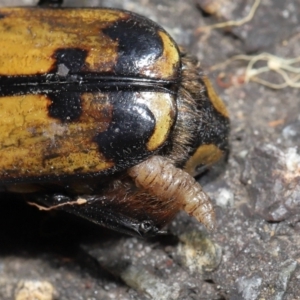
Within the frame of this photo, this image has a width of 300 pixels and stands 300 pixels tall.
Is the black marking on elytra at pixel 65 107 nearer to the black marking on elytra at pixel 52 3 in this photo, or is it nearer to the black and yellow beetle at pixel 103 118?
the black and yellow beetle at pixel 103 118

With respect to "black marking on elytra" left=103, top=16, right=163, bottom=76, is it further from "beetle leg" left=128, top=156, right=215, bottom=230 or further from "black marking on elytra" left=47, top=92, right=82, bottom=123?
"beetle leg" left=128, top=156, right=215, bottom=230

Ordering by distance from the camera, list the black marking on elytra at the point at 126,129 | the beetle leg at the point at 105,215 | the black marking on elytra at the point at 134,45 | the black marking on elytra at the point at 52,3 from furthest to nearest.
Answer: the black marking on elytra at the point at 52,3, the beetle leg at the point at 105,215, the black marking on elytra at the point at 134,45, the black marking on elytra at the point at 126,129

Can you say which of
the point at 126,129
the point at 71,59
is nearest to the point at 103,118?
the point at 126,129

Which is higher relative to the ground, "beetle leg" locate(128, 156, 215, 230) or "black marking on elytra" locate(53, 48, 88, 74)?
"black marking on elytra" locate(53, 48, 88, 74)

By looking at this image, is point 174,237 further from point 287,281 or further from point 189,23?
point 189,23

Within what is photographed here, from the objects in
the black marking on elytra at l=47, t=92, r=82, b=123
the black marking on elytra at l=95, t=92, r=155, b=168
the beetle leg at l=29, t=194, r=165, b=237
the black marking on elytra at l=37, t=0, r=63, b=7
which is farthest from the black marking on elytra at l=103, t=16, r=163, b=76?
the beetle leg at l=29, t=194, r=165, b=237

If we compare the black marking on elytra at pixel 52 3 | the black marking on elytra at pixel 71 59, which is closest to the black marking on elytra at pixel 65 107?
the black marking on elytra at pixel 71 59
